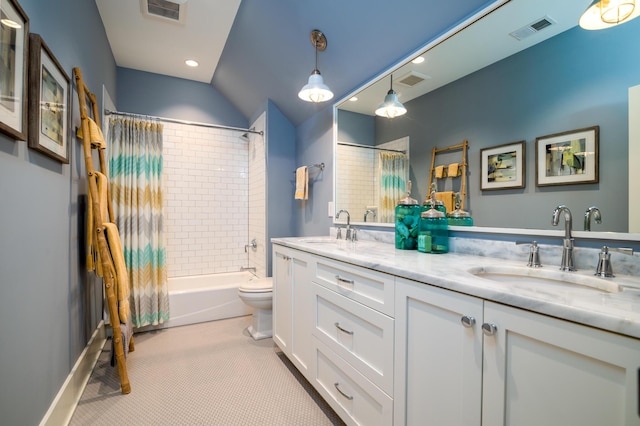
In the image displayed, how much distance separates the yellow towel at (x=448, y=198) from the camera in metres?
1.56

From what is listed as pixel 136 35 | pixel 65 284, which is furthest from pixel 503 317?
pixel 136 35

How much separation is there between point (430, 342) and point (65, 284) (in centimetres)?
188

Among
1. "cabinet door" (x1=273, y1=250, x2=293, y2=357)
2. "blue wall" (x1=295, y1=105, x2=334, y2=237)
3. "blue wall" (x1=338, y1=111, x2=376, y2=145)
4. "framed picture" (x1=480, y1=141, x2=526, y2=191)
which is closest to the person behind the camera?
"framed picture" (x1=480, y1=141, x2=526, y2=191)

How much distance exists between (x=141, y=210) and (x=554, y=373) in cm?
317

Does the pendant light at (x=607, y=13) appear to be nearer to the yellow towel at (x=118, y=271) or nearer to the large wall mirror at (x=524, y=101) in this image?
the large wall mirror at (x=524, y=101)

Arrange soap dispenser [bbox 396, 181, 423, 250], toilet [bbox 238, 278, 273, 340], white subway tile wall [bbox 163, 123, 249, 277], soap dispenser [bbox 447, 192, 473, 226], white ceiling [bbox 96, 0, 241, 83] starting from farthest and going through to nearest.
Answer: white subway tile wall [bbox 163, 123, 249, 277]
toilet [bbox 238, 278, 273, 340]
white ceiling [bbox 96, 0, 241, 83]
soap dispenser [bbox 396, 181, 423, 250]
soap dispenser [bbox 447, 192, 473, 226]

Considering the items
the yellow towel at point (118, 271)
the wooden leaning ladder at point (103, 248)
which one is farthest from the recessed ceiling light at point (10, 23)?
the yellow towel at point (118, 271)

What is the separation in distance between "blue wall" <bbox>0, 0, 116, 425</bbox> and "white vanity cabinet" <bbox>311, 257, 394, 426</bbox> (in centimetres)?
125

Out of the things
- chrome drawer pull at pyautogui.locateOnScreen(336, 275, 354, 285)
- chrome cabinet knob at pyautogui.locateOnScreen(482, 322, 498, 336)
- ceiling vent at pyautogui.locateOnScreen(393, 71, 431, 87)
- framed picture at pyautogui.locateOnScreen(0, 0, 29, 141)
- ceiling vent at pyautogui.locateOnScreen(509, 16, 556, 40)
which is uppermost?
ceiling vent at pyautogui.locateOnScreen(393, 71, 431, 87)

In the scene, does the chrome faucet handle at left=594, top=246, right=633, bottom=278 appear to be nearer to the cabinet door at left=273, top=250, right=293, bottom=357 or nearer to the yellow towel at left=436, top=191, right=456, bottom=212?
the yellow towel at left=436, top=191, right=456, bottom=212

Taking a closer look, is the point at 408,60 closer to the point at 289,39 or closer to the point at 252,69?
the point at 289,39

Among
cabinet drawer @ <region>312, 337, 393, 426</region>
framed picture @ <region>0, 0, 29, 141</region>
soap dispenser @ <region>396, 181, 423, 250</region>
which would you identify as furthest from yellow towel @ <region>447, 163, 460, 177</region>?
framed picture @ <region>0, 0, 29, 141</region>

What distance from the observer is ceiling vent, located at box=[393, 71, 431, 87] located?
1738mm

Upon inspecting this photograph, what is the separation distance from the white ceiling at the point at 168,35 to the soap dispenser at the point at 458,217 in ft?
7.61
